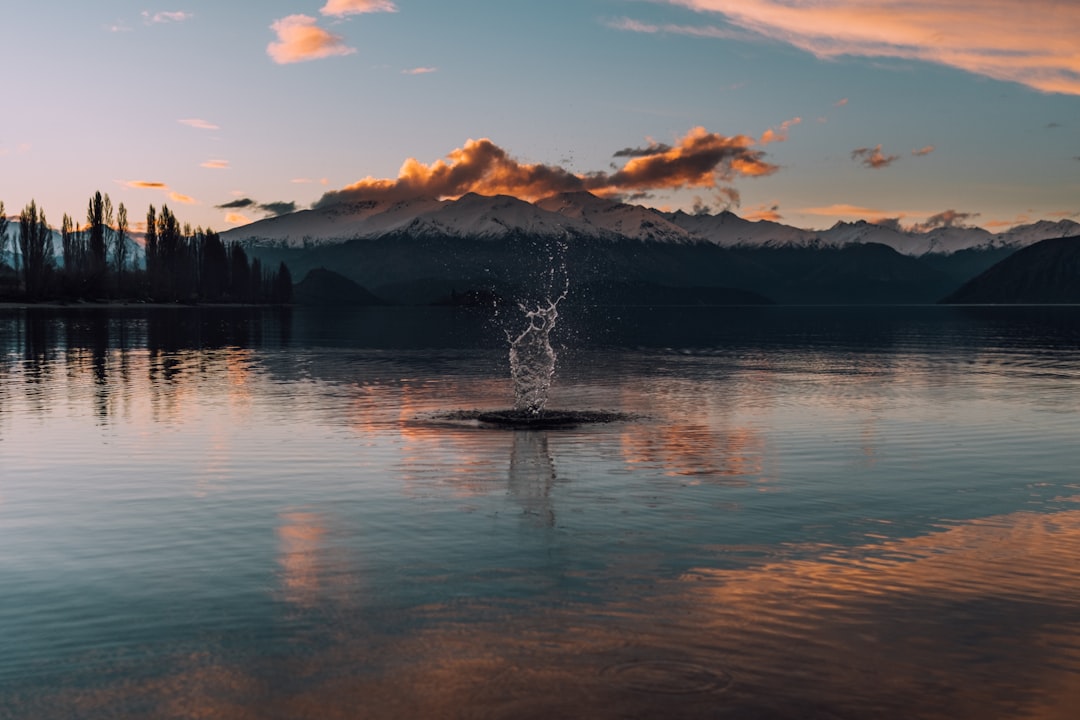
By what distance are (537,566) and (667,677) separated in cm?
553

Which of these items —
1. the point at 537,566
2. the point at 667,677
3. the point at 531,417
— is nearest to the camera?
the point at 667,677

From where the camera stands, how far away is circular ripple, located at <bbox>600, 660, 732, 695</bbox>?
12391 millimetres

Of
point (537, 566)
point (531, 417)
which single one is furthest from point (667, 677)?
point (531, 417)

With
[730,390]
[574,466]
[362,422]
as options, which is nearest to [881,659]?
[574,466]

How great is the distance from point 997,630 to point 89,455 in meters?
27.2

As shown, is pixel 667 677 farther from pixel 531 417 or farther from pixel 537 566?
pixel 531 417

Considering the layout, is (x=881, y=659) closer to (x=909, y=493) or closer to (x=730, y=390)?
(x=909, y=493)

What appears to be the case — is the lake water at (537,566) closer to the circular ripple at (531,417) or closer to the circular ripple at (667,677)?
the circular ripple at (667,677)

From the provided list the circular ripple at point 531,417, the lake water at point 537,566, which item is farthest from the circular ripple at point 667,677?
the circular ripple at point 531,417

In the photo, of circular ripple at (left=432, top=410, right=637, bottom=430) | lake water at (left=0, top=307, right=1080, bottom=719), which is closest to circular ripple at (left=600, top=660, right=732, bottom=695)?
lake water at (left=0, top=307, right=1080, bottom=719)

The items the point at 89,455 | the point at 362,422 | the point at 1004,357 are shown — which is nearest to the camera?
the point at 89,455

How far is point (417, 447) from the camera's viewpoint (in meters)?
33.6

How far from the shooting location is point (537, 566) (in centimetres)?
1802

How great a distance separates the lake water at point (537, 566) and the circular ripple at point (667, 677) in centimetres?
4
